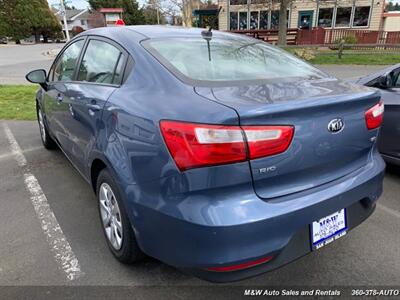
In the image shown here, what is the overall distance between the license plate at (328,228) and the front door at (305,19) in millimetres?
29614

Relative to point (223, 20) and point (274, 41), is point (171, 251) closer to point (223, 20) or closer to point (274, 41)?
point (274, 41)

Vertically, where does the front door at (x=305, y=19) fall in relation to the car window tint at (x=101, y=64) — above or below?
below

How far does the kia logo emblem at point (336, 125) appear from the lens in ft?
6.34

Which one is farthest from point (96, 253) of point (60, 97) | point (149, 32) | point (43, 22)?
point (43, 22)

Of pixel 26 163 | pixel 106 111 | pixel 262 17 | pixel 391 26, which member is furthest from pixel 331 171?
pixel 391 26

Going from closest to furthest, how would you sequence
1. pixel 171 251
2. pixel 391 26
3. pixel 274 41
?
pixel 171 251
pixel 274 41
pixel 391 26

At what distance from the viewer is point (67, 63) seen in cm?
368

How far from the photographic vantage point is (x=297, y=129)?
1.82 m

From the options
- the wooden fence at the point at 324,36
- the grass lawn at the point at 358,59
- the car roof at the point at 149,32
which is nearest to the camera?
the car roof at the point at 149,32

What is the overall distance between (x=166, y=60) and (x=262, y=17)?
97.8 feet

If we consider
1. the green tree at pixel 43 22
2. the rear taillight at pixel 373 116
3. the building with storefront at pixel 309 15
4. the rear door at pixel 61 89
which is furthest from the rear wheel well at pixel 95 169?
the green tree at pixel 43 22

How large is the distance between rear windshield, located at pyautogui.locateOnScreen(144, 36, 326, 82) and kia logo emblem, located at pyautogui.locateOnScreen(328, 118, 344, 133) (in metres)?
0.59

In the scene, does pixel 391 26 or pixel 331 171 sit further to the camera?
pixel 391 26

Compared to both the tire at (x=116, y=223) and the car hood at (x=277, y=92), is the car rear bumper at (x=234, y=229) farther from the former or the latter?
the car hood at (x=277, y=92)
